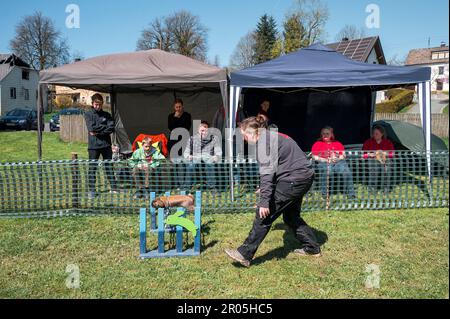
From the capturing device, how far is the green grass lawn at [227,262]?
3.47m

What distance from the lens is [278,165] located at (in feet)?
12.5

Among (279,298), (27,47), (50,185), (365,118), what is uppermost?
(27,47)

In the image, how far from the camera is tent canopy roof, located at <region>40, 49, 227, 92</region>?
684cm

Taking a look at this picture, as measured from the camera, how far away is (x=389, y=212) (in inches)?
229

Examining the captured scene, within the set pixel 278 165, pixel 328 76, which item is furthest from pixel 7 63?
pixel 278 165

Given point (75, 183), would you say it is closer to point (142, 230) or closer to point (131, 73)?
point (142, 230)

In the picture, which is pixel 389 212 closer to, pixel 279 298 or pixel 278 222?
pixel 278 222

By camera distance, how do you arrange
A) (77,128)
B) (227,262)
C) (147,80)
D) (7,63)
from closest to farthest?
(227,262)
(147,80)
(77,128)
(7,63)

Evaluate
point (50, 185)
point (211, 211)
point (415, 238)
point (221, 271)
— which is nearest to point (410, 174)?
point (415, 238)

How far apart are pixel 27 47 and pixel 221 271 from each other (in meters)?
54.9

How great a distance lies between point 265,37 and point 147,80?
144 ft

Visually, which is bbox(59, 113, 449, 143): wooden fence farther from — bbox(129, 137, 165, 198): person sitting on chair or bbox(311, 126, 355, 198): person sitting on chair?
bbox(311, 126, 355, 198): person sitting on chair

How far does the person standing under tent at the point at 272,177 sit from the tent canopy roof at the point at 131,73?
10.4ft

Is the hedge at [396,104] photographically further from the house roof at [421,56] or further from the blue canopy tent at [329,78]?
the house roof at [421,56]
